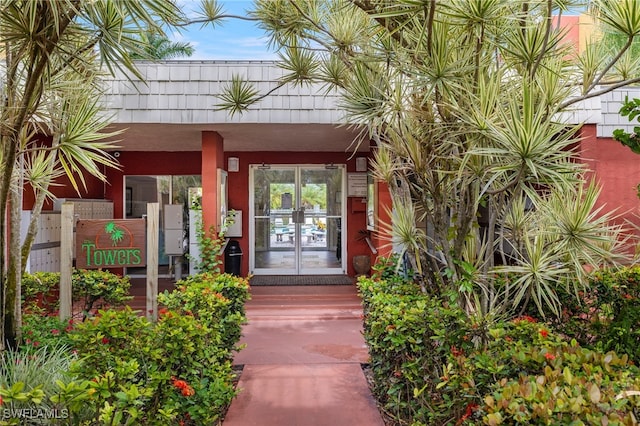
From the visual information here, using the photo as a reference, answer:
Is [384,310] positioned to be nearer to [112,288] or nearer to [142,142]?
[112,288]

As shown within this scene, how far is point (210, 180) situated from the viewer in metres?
5.69

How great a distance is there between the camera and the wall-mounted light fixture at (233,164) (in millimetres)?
7887

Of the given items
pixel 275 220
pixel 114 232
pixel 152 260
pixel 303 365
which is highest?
pixel 275 220

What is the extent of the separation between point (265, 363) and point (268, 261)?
4.33 m

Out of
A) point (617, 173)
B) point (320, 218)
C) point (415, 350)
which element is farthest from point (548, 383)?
point (320, 218)

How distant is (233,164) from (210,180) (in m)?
2.26

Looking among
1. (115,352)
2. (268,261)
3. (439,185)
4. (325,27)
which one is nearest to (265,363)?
(115,352)

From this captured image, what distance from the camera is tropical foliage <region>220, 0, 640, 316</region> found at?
2127 mm

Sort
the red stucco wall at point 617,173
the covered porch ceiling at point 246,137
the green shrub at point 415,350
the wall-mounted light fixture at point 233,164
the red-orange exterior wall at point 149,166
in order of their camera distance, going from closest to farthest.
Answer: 1. the green shrub at point 415,350
2. the red stucco wall at point 617,173
3. the covered porch ceiling at point 246,137
4. the wall-mounted light fixture at point 233,164
5. the red-orange exterior wall at point 149,166

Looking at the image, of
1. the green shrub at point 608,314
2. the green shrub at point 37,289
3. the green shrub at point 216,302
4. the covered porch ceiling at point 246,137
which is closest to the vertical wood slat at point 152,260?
the green shrub at point 216,302

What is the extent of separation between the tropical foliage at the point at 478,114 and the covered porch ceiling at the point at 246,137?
1.72 meters

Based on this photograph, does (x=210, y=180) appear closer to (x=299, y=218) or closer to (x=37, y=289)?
(x=37, y=289)

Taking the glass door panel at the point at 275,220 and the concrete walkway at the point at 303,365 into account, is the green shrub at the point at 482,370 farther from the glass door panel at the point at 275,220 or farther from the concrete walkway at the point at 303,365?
the glass door panel at the point at 275,220

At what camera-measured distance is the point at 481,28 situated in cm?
226
